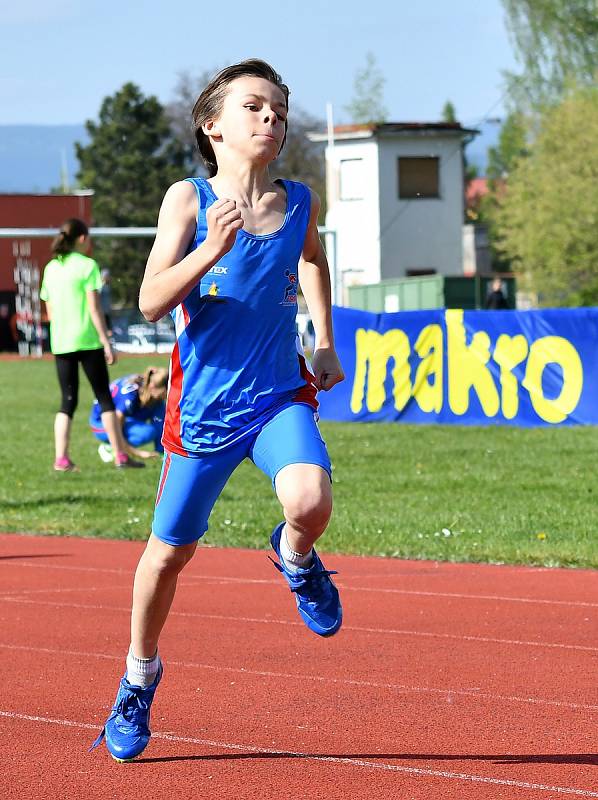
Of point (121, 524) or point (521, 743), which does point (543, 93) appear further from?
point (521, 743)

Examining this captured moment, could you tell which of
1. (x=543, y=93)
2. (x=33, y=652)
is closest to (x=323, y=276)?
(x=33, y=652)

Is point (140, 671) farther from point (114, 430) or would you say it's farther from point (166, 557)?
point (114, 430)

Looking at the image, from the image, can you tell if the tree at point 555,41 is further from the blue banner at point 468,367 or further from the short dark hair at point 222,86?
the short dark hair at point 222,86

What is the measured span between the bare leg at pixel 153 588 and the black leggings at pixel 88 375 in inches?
343

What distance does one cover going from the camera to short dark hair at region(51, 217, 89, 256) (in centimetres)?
1292

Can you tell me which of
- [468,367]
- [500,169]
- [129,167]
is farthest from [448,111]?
[468,367]

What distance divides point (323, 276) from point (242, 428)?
69cm

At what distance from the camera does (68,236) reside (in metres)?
13.0

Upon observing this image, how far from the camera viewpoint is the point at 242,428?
4281mm

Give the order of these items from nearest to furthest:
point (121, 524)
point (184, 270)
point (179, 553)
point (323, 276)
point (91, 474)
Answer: point (184, 270) < point (179, 553) < point (323, 276) < point (121, 524) < point (91, 474)

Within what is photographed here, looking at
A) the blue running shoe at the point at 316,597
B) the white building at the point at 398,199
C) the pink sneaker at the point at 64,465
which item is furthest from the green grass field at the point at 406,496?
the white building at the point at 398,199

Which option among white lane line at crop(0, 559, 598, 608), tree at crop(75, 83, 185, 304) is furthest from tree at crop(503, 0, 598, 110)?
white lane line at crop(0, 559, 598, 608)

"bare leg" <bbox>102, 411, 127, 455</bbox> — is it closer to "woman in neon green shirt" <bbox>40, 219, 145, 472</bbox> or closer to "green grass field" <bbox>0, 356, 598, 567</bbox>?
"woman in neon green shirt" <bbox>40, 219, 145, 472</bbox>

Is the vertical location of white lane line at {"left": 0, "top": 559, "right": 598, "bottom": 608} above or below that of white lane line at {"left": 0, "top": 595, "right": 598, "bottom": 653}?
below
